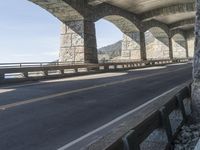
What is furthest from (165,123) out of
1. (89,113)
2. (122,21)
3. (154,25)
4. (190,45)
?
(190,45)

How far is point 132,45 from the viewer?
55.7 m

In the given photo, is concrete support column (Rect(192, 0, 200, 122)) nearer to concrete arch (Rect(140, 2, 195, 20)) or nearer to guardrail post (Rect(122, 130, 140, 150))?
guardrail post (Rect(122, 130, 140, 150))

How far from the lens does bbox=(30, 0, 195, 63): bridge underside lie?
1426 inches

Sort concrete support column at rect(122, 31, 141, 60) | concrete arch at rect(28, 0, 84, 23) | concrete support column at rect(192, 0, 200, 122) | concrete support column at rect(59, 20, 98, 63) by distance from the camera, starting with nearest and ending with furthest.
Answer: concrete support column at rect(192, 0, 200, 122), concrete arch at rect(28, 0, 84, 23), concrete support column at rect(59, 20, 98, 63), concrete support column at rect(122, 31, 141, 60)

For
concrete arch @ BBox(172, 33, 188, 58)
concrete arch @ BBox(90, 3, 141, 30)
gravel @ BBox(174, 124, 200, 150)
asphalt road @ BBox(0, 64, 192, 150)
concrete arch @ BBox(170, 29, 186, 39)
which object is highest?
concrete arch @ BBox(90, 3, 141, 30)

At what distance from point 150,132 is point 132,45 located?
50339mm

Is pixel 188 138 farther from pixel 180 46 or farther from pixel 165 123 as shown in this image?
pixel 180 46

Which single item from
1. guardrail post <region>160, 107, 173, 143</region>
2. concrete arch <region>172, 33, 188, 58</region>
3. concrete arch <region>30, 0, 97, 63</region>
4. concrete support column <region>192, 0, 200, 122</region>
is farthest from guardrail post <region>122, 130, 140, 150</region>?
concrete arch <region>172, 33, 188, 58</region>

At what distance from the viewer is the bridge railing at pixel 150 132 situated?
470 cm

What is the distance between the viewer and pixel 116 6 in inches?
1777

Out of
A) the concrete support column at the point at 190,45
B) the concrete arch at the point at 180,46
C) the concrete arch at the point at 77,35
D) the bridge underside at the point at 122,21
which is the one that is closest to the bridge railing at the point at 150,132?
the bridge underside at the point at 122,21

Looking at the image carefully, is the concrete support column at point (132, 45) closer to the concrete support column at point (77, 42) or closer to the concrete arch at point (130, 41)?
the concrete arch at point (130, 41)

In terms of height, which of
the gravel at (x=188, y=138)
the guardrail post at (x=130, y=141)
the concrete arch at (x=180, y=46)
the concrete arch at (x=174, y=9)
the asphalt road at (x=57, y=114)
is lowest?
the gravel at (x=188, y=138)

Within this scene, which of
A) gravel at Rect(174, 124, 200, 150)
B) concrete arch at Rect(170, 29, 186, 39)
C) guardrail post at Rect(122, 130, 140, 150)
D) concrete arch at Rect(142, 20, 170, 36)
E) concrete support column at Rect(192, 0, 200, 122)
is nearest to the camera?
guardrail post at Rect(122, 130, 140, 150)
